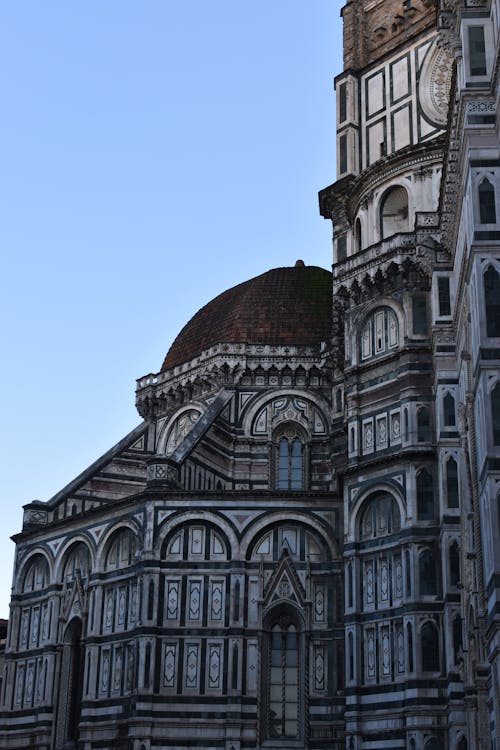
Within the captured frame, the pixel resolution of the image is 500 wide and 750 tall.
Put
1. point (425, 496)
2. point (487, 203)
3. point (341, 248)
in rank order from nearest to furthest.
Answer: point (487, 203) < point (425, 496) < point (341, 248)

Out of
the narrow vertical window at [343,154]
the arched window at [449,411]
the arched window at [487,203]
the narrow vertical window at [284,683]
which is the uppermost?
the narrow vertical window at [343,154]

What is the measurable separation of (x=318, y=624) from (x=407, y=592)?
456 cm

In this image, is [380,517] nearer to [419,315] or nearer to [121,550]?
[419,315]

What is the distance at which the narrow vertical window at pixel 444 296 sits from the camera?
37281mm

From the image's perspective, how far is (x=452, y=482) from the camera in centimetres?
3569

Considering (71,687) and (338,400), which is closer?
(71,687)

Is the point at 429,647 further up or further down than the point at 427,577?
further down

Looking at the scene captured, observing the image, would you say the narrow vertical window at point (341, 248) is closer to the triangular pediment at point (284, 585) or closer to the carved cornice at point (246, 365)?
the carved cornice at point (246, 365)

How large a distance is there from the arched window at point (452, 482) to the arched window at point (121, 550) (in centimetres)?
1165

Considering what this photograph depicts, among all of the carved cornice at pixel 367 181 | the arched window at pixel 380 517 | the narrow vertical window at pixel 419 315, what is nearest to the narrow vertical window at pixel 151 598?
the arched window at pixel 380 517

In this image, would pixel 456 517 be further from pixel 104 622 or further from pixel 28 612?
pixel 28 612

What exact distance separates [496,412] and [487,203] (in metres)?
5.15

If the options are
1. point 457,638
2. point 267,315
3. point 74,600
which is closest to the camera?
point 457,638

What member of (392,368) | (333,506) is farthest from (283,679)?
(392,368)
